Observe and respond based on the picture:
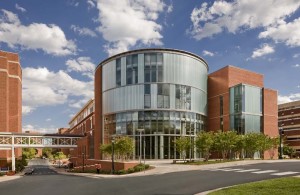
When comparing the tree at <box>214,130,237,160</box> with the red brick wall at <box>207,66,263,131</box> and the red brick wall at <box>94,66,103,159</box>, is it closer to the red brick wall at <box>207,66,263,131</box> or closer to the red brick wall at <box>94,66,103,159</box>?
the red brick wall at <box>207,66,263,131</box>

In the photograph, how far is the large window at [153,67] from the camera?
6016 centimetres

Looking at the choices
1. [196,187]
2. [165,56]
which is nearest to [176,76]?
[165,56]

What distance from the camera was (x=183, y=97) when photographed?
61.7 m

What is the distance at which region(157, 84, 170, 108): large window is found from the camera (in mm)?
59812

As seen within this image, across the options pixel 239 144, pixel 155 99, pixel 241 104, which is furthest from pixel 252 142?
pixel 155 99

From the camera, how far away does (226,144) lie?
5044cm

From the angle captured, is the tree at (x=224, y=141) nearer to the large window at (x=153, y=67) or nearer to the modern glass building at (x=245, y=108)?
the modern glass building at (x=245, y=108)

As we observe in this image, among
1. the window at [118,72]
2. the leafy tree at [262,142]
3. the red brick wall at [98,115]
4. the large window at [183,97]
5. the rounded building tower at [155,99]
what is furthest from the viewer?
the red brick wall at [98,115]

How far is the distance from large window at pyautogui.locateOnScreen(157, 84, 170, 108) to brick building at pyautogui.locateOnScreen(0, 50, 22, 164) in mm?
45042

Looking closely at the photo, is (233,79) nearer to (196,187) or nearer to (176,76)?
(176,76)

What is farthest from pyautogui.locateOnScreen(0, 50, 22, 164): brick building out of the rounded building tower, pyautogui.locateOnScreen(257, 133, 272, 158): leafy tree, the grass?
the grass

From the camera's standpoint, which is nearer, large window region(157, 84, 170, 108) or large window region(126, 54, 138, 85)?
large window region(157, 84, 170, 108)

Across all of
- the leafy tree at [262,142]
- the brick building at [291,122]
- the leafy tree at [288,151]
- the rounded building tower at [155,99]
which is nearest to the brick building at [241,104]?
the rounded building tower at [155,99]

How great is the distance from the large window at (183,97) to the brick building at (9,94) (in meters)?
47.7
